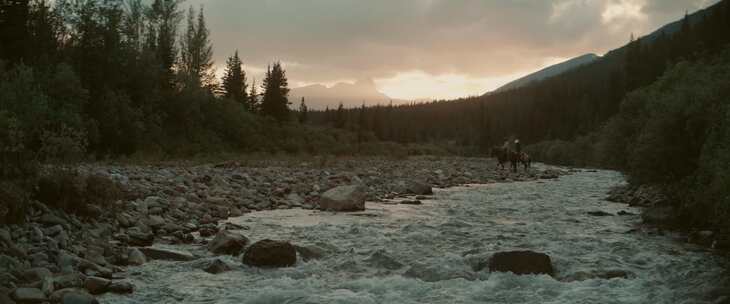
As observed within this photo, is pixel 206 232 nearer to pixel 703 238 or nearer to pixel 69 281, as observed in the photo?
pixel 69 281

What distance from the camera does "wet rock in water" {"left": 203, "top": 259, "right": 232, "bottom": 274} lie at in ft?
28.9

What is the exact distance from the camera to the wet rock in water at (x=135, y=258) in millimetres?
8945

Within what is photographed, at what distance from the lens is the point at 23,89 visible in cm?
1897

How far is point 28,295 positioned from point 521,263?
729 centimetres

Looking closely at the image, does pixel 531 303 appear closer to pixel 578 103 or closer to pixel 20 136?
pixel 20 136

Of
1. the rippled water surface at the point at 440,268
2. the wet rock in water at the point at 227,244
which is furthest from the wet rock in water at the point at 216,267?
the wet rock in water at the point at 227,244

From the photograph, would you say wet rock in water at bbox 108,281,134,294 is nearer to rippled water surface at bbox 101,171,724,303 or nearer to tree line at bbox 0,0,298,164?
rippled water surface at bbox 101,171,724,303

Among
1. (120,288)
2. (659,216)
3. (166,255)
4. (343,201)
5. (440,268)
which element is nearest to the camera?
(120,288)

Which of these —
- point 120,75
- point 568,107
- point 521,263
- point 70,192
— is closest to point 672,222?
point 521,263

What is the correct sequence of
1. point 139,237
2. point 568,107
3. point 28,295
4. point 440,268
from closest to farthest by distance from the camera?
point 28,295 < point 440,268 < point 139,237 < point 568,107

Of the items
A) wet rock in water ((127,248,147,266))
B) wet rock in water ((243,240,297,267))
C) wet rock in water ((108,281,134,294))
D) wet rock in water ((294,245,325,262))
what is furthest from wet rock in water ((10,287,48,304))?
wet rock in water ((294,245,325,262))

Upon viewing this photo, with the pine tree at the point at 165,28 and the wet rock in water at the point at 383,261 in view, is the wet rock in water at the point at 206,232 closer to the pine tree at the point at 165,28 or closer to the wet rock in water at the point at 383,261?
the wet rock in water at the point at 383,261

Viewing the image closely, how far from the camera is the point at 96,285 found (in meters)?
7.29

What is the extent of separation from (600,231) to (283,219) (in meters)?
8.49
